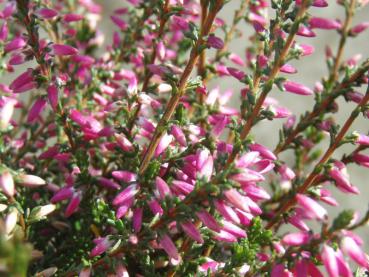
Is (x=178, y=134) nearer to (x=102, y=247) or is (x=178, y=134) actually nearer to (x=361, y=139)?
(x=102, y=247)

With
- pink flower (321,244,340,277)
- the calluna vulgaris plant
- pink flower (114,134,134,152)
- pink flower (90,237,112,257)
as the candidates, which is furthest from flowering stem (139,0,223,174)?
pink flower (321,244,340,277)

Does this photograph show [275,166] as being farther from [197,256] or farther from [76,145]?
[76,145]

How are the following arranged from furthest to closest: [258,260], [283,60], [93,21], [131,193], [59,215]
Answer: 1. [93,21]
2. [59,215]
3. [258,260]
4. [131,193]
5. [283,60]

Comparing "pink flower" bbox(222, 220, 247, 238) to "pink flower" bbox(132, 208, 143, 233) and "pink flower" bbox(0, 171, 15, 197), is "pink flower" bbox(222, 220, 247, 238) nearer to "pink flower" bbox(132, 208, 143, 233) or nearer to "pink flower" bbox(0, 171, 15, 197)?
"pink flower" bbox(132, 208, 143, 233)

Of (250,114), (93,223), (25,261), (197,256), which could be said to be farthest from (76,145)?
(25,261)

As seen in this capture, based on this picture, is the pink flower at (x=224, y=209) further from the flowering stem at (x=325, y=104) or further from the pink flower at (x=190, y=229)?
the flowering stem at (x=325, y=104)

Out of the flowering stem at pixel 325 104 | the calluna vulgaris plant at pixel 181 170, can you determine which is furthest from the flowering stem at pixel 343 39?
the flowering stem at pixel 325 104

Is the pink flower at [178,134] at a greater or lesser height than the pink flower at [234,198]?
lesser

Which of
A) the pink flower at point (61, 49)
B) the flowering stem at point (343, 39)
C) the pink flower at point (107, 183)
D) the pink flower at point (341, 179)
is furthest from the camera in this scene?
the flowering stem at point (343, 39)

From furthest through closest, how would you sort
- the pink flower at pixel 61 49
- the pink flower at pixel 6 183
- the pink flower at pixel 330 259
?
1. the pink flower at pixel 61 49
2. the pink flower at pixel 6 183
3. the pink flower at pixel 330 259
